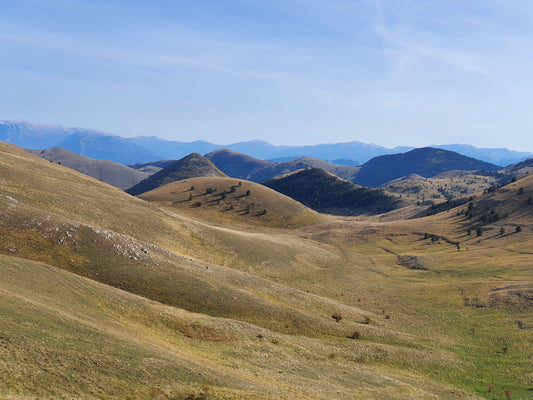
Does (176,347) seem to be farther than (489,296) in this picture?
No

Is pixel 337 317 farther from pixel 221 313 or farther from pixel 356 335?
pixel 221 313

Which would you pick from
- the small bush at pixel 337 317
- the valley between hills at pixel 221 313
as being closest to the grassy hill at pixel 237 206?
the valley between hills at pixel 221 313

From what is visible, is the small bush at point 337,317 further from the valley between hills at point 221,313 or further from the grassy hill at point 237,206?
the grassy hill at point 237,206

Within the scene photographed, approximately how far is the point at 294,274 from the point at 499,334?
127 feet

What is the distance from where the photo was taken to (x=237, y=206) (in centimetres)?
17850

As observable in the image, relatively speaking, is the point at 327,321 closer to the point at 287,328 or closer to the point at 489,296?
the point at 287,328

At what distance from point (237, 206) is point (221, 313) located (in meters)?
135

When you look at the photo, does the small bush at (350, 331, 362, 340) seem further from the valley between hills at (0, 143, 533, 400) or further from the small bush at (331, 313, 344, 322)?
the small bush at (331, 313, 344, 322)

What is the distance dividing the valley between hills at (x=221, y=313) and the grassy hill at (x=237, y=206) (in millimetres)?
70368

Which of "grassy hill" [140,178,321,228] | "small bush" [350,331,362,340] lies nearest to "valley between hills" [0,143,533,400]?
"small bush" [350,331,362,340]

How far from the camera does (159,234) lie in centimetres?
7081

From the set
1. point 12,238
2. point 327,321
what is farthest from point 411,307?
point 12,238

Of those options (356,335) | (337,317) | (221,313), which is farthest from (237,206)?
(356,335)

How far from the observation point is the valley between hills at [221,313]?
79.9ft
